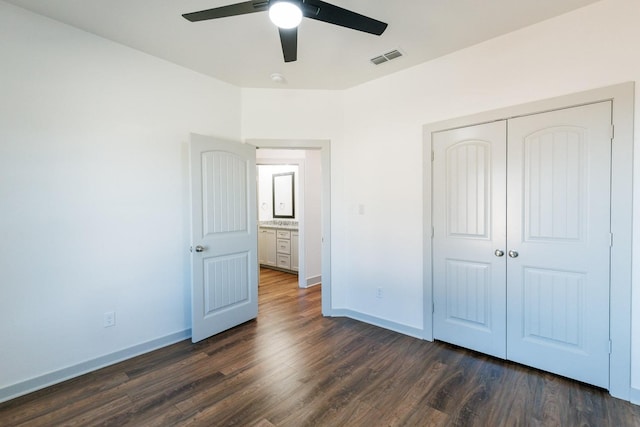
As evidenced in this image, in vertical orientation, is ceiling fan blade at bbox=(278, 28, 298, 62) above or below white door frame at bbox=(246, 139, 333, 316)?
above

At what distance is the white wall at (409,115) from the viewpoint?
6.72 feet

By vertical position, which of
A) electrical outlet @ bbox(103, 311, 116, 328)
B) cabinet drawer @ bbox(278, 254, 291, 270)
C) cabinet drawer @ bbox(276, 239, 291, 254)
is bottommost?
cabinet drawer @ bbox(278, 254, 291, 270)

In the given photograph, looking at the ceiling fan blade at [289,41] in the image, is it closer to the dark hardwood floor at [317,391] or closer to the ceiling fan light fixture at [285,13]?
the ceiling fan light fixture at [285,13]

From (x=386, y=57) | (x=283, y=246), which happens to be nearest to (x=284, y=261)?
(x=283, y=246)

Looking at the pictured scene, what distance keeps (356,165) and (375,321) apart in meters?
1.80

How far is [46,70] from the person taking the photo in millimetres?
2197

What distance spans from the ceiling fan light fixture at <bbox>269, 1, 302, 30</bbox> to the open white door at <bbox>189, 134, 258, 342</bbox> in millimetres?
1631

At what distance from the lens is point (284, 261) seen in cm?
586

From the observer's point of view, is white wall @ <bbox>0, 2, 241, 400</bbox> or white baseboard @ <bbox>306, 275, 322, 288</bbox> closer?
white wall @ <bbox>0, 2, 241, 400</bbox>

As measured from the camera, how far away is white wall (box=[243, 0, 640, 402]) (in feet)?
6.72

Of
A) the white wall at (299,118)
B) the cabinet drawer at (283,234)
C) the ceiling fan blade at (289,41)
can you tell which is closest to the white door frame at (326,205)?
the white wall at (299,118)

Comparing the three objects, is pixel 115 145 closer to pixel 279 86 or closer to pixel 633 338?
pixel 279 86

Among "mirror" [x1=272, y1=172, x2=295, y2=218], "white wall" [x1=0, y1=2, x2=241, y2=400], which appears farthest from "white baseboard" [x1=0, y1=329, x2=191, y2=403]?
"mirror" [x1=272, y1=172, x2=295, y2=218]

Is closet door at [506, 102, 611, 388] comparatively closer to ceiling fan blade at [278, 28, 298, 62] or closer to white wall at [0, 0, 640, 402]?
white wall at [0, 0, 640, 402]
